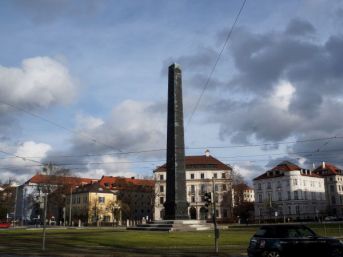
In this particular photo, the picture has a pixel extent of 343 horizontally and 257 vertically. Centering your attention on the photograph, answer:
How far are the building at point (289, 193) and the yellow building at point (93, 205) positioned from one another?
108 feet

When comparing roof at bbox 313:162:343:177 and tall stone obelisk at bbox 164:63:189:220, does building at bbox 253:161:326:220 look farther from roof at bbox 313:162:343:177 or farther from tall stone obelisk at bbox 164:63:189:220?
tall stone obelisk at bbox 164:63:189:220

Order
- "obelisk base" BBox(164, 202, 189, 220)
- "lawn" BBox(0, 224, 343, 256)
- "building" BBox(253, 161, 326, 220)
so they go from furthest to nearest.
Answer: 1. "building" BBox(253, 161, 326, 220)
2. "obelisk base" BBox(164, 202, 189, 220)
3. "lawn" BBox(0, 224, 343, 256)

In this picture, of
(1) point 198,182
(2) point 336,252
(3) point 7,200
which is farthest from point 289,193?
(2) point 336,252

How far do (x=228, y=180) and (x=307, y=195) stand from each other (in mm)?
18192

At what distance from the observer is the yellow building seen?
298ft

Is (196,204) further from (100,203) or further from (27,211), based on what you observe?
(27,211)

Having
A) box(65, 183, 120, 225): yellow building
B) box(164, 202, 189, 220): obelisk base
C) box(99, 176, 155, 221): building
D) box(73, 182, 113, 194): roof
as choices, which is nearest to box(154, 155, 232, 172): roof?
box(99, 176, 155, 221): building

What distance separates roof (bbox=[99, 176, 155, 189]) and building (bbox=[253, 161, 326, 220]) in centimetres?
3075

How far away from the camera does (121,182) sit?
Result: 343 ft

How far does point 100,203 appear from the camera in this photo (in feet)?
327

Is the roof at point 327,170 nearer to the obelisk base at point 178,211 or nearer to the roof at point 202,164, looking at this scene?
the roof at point 202,164

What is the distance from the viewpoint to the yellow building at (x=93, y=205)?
90.9m

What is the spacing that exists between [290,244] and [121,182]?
302 feet

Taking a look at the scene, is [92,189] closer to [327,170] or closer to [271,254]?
[327,170]
